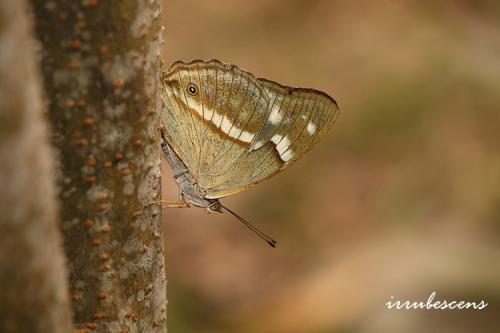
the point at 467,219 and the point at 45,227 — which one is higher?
the point at 467,219

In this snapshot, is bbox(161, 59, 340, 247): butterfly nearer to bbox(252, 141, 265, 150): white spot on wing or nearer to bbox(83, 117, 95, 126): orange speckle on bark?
bbox(252, 141, 265, 150): white spot on wing

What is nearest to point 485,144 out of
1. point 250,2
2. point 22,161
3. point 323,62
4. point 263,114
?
point 323,62

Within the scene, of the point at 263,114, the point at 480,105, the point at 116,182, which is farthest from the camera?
the point at 480,105

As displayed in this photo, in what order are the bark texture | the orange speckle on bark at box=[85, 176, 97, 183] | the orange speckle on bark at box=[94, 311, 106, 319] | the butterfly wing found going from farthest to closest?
the butterfly wing
the orange speckle on bark at box=[94, 311, 106, 319]
the orange speckle on bark at box=[85, 176, 97, 183]
the bark texture

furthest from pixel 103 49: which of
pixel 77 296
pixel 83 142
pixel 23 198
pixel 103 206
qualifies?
pixel 77 296

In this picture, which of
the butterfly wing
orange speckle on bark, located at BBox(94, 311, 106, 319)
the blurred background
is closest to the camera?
orange speckle on bark, located at BBox(94, 311, 106, 319)

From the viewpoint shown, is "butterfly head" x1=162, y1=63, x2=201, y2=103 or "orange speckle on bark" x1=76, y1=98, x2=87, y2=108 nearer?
"orange speckle on bark" x1=76, y1=98, x2=87, y2=108

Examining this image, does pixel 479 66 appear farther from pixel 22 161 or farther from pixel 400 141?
pixel 22 161

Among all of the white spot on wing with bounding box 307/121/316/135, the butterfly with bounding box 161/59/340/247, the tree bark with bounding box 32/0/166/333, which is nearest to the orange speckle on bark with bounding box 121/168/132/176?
the tree bark with bounding box 32/0/166/333
